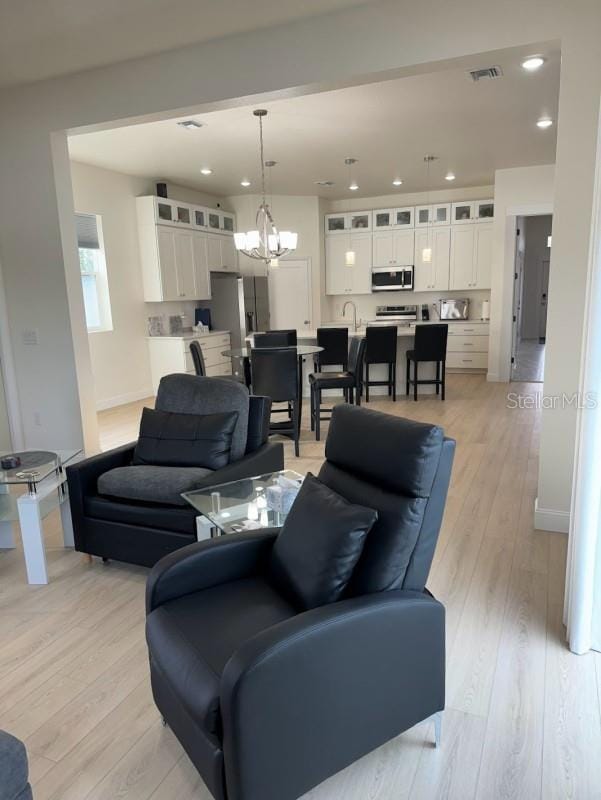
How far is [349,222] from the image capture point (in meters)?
9.10

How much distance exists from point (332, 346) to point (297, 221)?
3.51 meters

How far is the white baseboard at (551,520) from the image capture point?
122 inches

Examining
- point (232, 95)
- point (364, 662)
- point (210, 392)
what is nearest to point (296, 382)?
point (210, 392)

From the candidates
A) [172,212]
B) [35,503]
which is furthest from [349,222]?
[35,503]

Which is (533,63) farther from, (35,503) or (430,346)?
(35,503)

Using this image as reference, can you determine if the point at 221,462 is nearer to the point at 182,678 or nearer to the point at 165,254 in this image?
the point at 182,678

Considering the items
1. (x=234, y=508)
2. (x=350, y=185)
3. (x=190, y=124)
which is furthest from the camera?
(x=350, y=185)

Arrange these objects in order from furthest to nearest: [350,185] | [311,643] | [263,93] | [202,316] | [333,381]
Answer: [202,316], [350,185], [333,381], [263,93], [311,643]

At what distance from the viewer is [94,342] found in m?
6.64

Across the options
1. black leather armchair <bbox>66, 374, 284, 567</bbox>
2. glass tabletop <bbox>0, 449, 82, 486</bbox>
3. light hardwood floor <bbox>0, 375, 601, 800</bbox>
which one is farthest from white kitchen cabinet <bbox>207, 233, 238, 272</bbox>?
light hardwood floor <bbox>0, 375, 601, 800</bbox>

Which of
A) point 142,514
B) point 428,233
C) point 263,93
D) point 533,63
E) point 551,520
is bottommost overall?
point 551,520

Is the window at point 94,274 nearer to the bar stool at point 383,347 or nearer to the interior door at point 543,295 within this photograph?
the bar stool at point 383,347

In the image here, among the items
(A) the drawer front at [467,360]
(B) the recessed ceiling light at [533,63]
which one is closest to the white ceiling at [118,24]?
(B) the recessed ceiling light at [533,63]

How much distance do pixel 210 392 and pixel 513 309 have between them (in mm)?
5879
